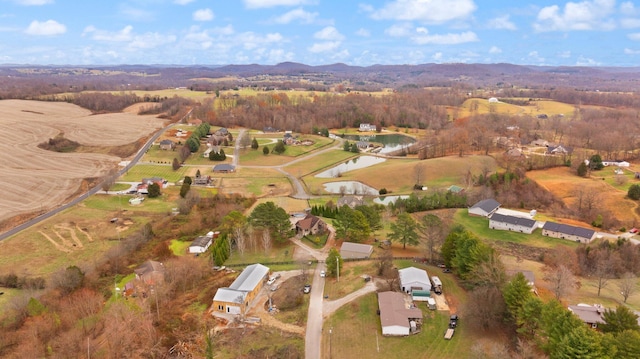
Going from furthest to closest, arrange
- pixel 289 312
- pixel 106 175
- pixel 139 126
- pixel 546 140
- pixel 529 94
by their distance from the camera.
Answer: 1. pixel 529 94
2. pixel 139 126
3. pixel 546 140
4. pixel 106 175
5. pixel 289 312

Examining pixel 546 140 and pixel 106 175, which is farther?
pixel 546 140

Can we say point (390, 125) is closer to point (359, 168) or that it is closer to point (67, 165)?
point (359, 168)

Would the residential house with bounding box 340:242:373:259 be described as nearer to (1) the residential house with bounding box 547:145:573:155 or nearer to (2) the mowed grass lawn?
(2) the mowed grass lawn

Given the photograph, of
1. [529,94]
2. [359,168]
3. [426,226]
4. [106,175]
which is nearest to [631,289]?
[426,226]

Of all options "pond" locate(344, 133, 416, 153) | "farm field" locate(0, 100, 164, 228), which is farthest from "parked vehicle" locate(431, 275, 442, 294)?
"pond" locate(344, 133, 416, 153)

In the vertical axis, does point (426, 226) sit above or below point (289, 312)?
above

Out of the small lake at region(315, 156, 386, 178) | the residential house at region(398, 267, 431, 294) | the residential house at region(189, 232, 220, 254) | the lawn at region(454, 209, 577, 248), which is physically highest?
the residential house at region(398, 267, 431, 294)

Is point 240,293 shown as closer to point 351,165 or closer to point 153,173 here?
point 153,173
